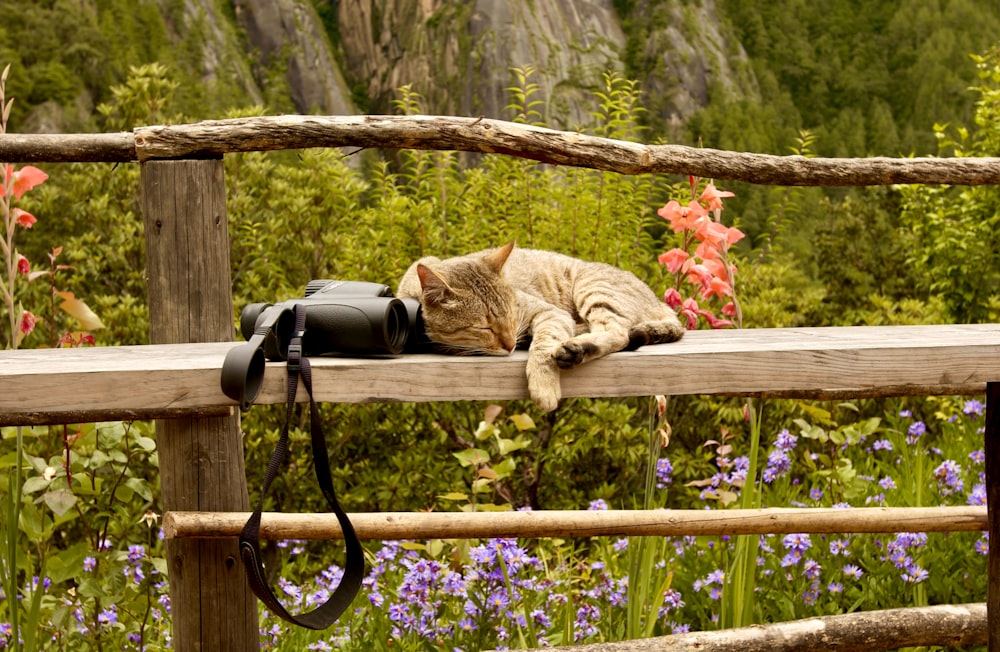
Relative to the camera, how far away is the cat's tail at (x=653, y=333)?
204 centimetres

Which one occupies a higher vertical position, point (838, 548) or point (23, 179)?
point (23, 179)

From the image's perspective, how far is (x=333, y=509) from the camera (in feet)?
6.09

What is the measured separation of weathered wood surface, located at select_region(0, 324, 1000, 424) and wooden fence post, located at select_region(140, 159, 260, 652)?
0.39ft

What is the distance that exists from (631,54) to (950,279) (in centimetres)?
3117

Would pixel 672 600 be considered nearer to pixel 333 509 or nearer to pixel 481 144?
pixel 333 509

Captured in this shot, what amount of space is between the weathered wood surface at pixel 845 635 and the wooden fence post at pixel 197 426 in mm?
829

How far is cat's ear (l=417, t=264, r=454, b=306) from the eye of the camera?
88.1 inches

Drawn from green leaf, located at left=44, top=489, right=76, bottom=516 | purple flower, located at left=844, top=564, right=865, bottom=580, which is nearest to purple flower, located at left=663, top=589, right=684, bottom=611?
purple flower, located at left=844, top=564, right=865, bottom=580

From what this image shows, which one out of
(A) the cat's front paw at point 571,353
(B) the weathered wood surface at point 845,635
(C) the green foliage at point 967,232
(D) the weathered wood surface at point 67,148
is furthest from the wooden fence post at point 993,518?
(C) the green foliage at point 967,232

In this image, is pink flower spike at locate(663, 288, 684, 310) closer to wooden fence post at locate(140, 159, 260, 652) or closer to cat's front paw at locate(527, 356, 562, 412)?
cat's front paw at locate(527, 356, 562, 412)

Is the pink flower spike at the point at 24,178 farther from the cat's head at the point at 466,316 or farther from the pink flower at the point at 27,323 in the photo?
the cat's head at the point at 466,316

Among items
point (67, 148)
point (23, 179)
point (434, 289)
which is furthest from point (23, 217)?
point (434, 289)

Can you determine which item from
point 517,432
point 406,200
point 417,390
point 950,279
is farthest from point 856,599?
point 950,279

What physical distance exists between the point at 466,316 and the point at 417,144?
0.42m
